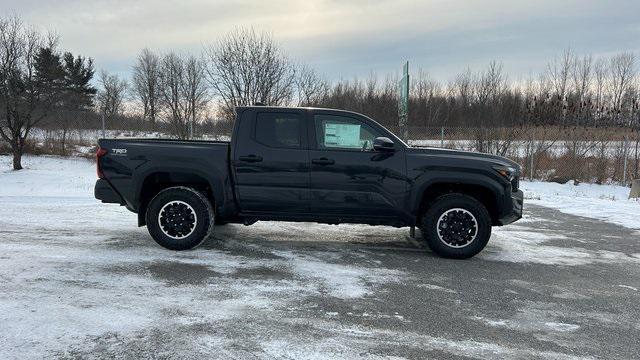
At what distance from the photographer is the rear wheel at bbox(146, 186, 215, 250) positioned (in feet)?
20.0

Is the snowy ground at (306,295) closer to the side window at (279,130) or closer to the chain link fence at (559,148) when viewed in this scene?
the side window at (279,130)

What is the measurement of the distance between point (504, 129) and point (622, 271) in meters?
14.2

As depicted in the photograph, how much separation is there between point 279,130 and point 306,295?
7.95 feet

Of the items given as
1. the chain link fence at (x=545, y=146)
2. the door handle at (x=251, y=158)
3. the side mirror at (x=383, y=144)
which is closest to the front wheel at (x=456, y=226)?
the side mirror at (x=383, y=144)

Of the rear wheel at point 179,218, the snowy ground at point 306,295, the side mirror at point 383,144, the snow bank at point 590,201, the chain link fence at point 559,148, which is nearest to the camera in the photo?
the snowy ground at point 306,295

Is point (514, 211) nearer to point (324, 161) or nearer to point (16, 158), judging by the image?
point (324, 161)

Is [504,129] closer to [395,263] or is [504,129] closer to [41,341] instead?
[395,263]

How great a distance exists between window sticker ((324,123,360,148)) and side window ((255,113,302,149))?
367mm

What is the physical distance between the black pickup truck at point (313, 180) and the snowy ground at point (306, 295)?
1.45ft

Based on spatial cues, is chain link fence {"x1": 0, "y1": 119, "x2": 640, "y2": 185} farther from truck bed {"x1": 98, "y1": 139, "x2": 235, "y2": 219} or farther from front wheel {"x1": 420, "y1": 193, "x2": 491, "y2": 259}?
front wheel {"x1": 420, "y1": 193, "x2": 491, "y2": 259}

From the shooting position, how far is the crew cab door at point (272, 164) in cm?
608

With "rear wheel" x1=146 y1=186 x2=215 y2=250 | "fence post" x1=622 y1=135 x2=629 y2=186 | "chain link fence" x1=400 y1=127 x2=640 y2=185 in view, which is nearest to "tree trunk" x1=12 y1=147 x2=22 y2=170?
"rear wheel" x1=146 y1=186 x2=215 y2=250

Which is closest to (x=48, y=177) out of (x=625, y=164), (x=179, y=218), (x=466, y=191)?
(x=179, y=218)

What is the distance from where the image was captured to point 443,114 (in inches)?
1566
